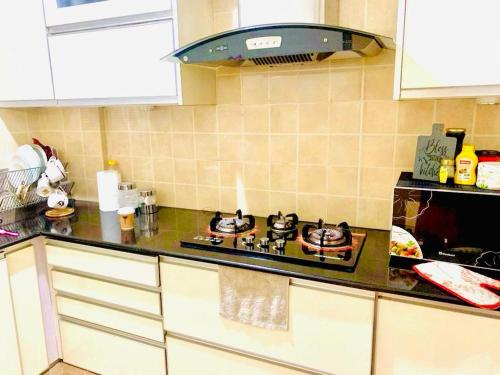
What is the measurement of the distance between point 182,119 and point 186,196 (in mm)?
438

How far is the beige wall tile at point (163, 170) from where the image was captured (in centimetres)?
220

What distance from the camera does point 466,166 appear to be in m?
1.38

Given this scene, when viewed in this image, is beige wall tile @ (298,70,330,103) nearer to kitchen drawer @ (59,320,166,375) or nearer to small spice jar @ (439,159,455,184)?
small spice jar @ (439,159,455,184)

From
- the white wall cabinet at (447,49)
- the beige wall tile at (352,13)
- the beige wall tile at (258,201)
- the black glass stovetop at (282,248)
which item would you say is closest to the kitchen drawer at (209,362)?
the black glass stovetop at (282,248)

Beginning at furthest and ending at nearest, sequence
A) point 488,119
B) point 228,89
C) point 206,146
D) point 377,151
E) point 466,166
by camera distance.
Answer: point 206,146, point 228,89, point 377,151, point 488,119, point 466,166

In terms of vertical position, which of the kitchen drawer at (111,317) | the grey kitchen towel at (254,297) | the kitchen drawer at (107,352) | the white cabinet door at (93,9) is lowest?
the kitchen drawer at (107,352)

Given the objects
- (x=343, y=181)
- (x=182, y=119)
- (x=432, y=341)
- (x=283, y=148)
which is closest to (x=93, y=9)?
(x=182, y=119)

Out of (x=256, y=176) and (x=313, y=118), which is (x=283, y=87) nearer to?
(x=313, y=118)

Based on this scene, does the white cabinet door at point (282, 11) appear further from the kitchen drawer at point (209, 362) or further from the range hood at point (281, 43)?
the kitchen drawer at point (209, 362)

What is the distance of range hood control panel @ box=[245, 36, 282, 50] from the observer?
1325mm

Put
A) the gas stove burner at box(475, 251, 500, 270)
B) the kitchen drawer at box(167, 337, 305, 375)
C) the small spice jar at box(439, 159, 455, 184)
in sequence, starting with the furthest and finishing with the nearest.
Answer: the kitchen drawer at box(167, 337, 305, 375)
the small spice jar at box(439, 159, 455, 184)
the gas stove burner at box(475, 251, 500, 270)

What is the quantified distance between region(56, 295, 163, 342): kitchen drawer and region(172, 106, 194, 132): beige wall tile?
3.25 ft

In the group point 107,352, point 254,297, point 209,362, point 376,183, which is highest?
point 376,183

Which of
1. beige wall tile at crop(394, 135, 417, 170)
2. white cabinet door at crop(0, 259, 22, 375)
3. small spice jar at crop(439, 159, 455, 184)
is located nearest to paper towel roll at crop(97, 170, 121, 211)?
white cabinet door at crop(0, 259, 22, 375)
